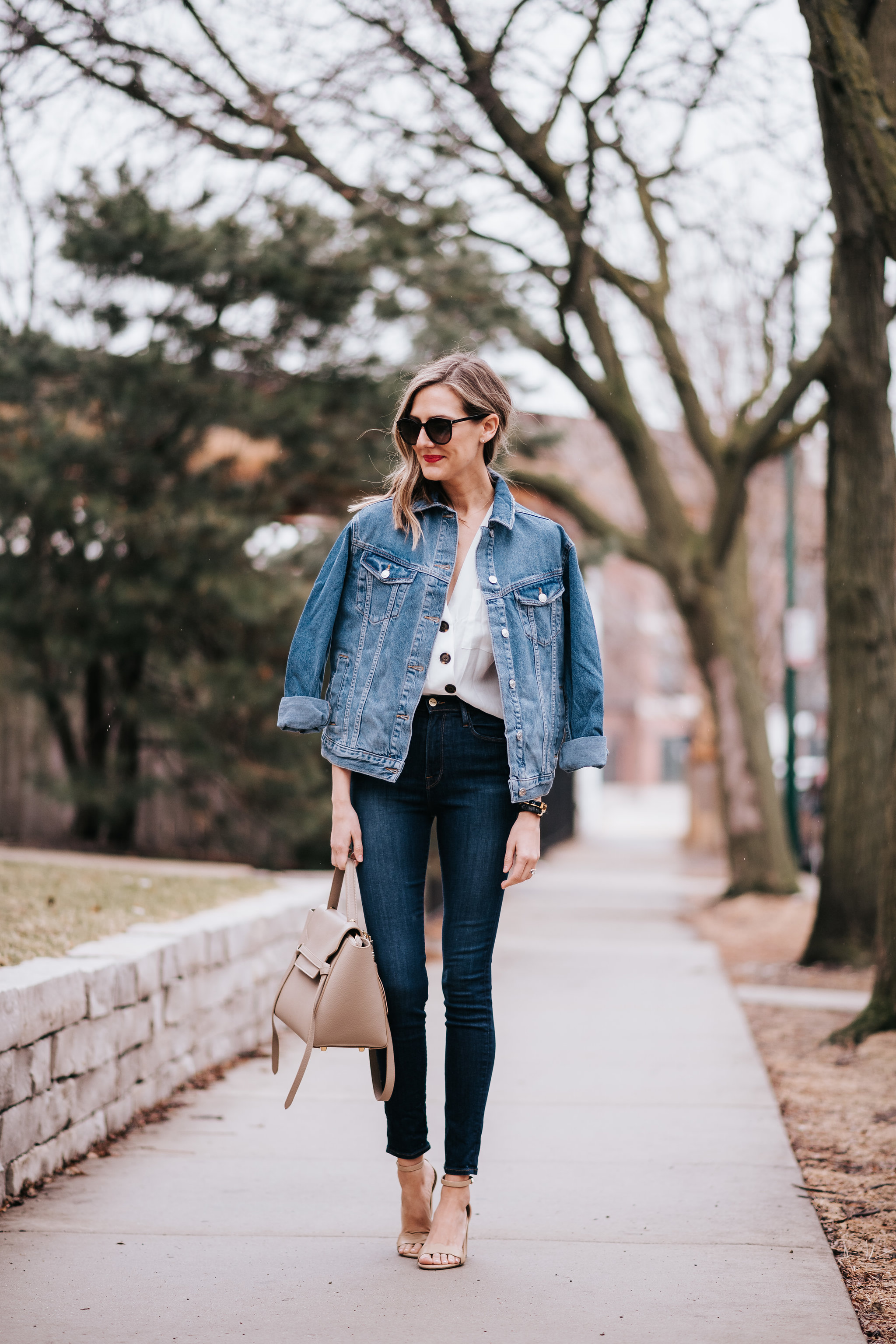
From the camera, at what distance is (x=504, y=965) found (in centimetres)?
871

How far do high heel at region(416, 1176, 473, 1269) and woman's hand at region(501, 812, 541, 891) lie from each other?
665 mm

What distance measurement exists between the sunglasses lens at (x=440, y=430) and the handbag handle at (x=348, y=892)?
3.14 ft

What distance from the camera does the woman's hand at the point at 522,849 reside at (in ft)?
10.5

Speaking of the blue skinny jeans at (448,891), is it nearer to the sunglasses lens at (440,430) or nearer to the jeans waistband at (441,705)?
the jeans waistband at (441,705)

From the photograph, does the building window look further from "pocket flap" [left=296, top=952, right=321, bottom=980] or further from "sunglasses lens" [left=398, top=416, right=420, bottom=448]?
"pocket flap" [left=296, top=952, right=321, bottom=980]

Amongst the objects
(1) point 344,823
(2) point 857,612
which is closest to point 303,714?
(1) point 344,823

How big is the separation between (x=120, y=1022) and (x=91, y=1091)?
0.25m

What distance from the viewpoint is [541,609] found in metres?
3.31

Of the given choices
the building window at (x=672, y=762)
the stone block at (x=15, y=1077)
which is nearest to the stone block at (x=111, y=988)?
the stone block at (x=15, y=1077)

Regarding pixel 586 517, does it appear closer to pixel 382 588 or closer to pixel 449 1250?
pixel 382 588

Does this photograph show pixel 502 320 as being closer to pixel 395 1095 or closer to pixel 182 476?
pixel 182 476

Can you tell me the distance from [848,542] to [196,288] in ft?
15.0

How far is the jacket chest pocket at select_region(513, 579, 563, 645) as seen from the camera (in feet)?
10.7

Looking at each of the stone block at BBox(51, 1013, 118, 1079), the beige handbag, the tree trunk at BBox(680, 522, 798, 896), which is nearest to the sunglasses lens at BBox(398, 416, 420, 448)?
the beige handbag
